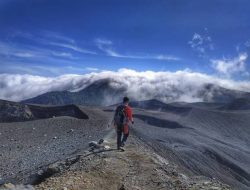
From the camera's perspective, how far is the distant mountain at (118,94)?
14650 centimetres

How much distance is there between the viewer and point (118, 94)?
547 feet

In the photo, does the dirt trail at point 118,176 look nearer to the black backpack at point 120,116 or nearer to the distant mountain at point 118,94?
the black backpack at point 120,116

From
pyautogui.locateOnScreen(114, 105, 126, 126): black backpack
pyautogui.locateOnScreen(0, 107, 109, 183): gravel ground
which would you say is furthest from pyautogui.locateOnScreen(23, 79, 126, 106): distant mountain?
pyautogui.locateOnScreen(114, 105, 126, 126): black backpack

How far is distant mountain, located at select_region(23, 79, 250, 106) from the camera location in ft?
481

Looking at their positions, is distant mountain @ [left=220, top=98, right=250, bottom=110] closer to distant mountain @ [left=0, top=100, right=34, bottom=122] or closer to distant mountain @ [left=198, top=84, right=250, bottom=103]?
distant mountain @ [left=0, top=100, right=34, bottom=122]

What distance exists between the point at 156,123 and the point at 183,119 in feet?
17.2

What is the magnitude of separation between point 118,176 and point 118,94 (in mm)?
152675

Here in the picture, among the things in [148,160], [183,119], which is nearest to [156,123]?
[183,119]

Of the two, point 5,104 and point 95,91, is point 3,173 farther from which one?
point 95,91

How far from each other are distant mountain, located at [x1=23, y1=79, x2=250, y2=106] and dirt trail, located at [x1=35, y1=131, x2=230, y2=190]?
124 m

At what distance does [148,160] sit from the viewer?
1645 centimetres

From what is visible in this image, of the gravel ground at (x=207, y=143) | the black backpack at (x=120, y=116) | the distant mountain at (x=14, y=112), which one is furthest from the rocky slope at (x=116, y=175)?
the distant mountain at (x=14, y=112)

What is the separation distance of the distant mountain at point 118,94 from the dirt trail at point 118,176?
408 feet

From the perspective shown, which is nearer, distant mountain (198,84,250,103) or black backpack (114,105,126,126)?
black backpack (114,105,126,126)
